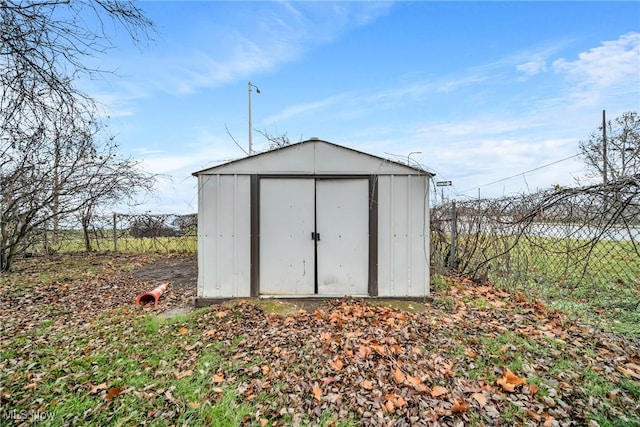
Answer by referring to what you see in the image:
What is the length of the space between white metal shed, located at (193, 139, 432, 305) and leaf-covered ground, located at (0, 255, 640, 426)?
42 centimetres

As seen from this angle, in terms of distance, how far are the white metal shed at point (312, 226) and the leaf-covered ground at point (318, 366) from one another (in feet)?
1.37

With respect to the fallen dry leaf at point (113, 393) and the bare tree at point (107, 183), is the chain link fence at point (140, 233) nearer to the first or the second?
the bare tree at point (107, 183)

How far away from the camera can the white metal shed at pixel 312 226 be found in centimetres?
492

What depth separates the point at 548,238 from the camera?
4152 millimetres

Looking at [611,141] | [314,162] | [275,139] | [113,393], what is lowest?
[113,393]

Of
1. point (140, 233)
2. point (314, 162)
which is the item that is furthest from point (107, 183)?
point (314, 162)

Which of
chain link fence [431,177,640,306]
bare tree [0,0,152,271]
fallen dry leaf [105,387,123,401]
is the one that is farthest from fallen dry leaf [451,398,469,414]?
bare tree [0,0,152,271]

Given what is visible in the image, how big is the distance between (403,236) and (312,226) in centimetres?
148

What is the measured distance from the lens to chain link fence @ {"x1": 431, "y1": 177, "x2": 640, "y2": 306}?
2346mm

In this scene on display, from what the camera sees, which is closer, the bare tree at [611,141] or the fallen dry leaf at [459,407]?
the fallen dry leaf at [459,407]

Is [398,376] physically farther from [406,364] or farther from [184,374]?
[184,374]

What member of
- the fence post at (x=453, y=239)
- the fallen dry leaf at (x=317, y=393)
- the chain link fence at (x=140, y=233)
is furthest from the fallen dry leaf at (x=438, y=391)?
the chain link fence at (x=140, y=233)

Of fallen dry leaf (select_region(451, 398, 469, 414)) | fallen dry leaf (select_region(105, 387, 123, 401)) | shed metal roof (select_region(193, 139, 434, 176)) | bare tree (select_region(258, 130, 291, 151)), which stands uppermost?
bare tree (select_region(258, 130, 291, 151))

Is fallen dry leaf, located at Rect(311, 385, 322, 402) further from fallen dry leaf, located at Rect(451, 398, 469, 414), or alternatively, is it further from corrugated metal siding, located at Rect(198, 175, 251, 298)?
corrugated metal siding, located at Rect(198, 175, 251, 298)
